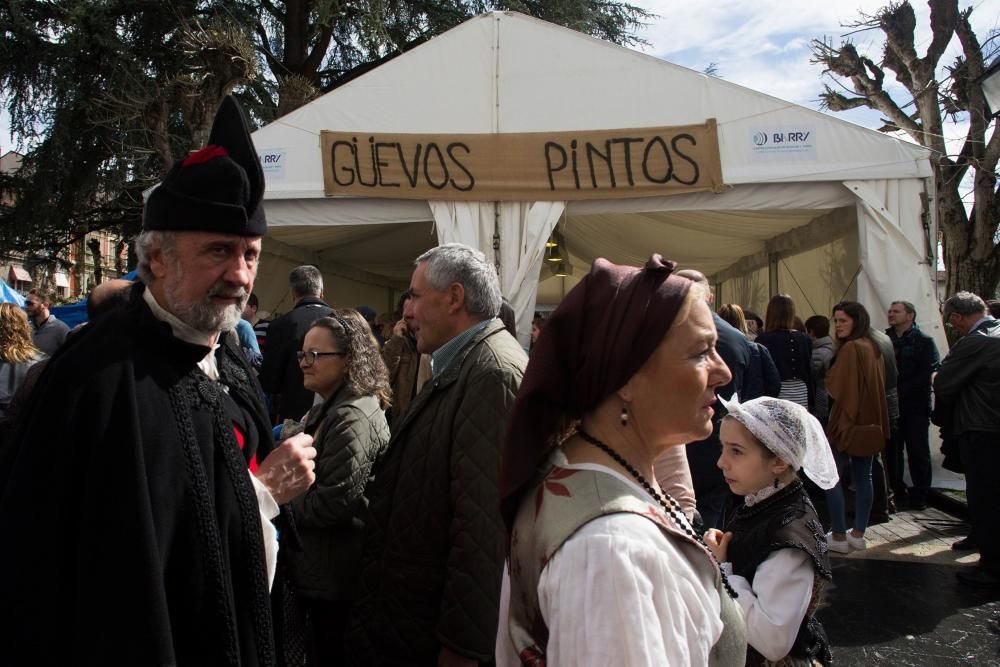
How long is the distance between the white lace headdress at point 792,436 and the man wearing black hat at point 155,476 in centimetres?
155

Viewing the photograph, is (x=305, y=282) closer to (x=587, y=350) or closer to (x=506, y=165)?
(x=506, y=165)

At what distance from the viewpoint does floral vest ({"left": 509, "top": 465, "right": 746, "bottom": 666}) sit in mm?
1100

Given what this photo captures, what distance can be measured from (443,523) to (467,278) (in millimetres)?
793

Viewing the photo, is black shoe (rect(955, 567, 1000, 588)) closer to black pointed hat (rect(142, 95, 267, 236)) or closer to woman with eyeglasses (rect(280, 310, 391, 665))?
woman with eyeglasses (rect(280, 310, 391, 665))

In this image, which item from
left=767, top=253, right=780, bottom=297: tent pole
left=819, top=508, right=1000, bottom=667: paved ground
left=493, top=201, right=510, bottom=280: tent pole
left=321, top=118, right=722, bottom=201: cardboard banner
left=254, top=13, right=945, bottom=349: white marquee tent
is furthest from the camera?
left=767, top=253, right=780, bottom=297: tent pole

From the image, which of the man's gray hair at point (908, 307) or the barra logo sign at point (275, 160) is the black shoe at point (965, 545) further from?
the barra logo sign at point (275, 160)


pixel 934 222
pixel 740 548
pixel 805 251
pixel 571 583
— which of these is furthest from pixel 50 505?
pixel 805 251

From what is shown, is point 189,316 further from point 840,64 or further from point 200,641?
point 840,64

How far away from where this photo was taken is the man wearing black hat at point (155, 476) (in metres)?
1.21

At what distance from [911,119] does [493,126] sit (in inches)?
383

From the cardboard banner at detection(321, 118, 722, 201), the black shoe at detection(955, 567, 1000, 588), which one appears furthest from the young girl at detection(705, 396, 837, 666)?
the cardboard banner at detection(321, 118, 722, 201)

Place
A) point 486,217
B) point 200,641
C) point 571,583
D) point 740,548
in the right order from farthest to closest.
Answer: point 486,217 → point 740,548 → point 200,641 → point 571,583

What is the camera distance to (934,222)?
7031 mm

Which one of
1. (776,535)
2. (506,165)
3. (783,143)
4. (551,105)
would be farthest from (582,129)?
(776,535)
